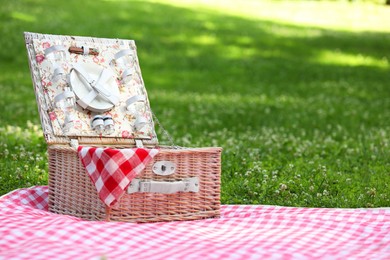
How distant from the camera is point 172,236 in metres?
5.01

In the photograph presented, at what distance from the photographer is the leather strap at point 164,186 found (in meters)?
5.51

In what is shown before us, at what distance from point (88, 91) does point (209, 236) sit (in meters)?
2.07

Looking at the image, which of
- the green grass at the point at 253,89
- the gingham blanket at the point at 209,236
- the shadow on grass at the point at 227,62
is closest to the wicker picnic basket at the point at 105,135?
the gingham blanket at the point at 209,236

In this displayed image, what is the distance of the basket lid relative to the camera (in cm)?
637

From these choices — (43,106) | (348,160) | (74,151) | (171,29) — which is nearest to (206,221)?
Result: (74,151)

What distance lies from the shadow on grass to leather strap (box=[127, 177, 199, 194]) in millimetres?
5101

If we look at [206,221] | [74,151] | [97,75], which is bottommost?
[206,221]

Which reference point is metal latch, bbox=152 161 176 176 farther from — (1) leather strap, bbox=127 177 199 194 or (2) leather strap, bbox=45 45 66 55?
(2) leather strap, bbox=45 45 66 55

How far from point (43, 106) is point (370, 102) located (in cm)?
930

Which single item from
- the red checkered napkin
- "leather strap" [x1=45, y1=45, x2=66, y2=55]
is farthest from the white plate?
the red checkered napkin

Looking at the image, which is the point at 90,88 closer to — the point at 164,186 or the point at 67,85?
the point at 67,85

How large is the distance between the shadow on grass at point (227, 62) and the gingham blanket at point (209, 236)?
5.15 meters

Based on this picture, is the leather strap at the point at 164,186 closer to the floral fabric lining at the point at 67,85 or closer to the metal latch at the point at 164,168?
the metal latch at the point at 164,168

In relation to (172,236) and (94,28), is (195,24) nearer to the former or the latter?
(94,28)
